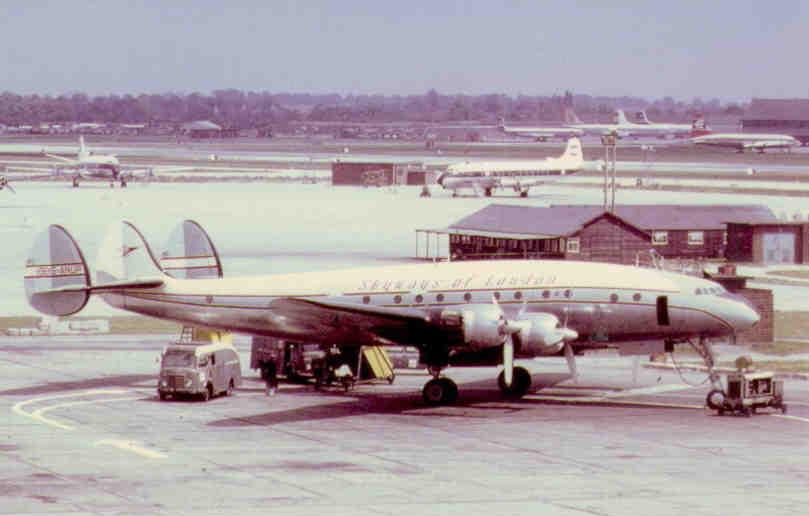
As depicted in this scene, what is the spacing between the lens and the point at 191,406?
4844 cm

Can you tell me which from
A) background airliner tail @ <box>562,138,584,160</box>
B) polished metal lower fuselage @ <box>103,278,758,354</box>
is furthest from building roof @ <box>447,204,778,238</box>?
background airliner tail @ <box>562,138,584,160</box>

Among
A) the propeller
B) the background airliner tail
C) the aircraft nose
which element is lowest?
the propeller

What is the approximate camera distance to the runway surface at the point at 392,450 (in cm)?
3350

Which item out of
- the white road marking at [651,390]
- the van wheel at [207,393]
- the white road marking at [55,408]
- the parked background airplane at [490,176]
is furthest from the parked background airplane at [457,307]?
the parked background airplane at [490,176]

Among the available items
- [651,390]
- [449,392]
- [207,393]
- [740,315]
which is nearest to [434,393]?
[449,392]

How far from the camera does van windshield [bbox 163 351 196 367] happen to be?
1919 inches

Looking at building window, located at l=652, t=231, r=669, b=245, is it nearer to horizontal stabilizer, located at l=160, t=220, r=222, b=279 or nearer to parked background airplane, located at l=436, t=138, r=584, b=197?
horizontal stabilizer, located at l=160, t=220, r=222, b=279

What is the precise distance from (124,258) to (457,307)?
12332mm

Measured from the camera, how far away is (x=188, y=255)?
5519 centimetres

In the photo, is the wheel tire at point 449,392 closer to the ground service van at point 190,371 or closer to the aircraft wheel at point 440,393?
the aircraft wheel at point 440,393

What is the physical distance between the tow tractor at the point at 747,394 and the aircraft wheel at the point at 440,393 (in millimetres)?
8237

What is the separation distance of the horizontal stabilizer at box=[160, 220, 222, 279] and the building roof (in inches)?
1548

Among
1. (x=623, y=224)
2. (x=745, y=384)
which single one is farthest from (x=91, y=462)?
(x=623, y=224)

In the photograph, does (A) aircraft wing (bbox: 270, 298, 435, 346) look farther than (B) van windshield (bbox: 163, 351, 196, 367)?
→ No
